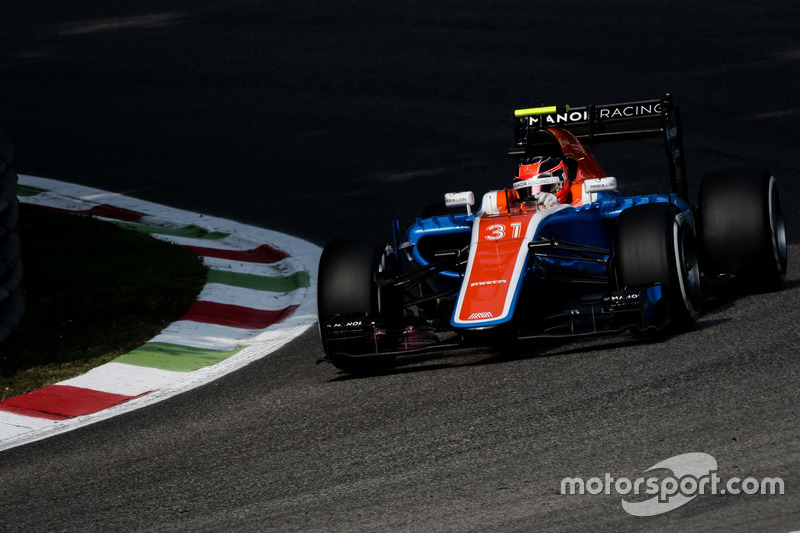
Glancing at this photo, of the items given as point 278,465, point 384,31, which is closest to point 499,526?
point 278,465

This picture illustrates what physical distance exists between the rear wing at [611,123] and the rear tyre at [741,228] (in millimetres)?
702

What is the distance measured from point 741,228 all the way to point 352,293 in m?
2.37

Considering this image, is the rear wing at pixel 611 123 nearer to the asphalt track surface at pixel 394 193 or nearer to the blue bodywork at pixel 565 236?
the blue bodywork at pixel 565 236

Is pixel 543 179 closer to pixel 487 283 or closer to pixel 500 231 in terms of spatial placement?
pixel 500 231

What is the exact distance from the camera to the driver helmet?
7340mm

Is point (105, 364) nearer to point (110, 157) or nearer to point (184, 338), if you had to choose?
point (184, 338)

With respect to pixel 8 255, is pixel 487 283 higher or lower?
lower

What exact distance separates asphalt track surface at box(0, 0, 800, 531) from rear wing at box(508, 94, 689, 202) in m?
1.19

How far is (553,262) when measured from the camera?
6.94 metres

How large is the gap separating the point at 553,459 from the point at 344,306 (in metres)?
2.21

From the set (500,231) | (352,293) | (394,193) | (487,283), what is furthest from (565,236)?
(394,193)

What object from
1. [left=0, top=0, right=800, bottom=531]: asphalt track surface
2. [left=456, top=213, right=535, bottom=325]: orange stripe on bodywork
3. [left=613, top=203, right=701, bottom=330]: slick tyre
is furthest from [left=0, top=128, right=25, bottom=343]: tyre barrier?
[left=613, top=203, right=701, bottom=330]: slick tyre

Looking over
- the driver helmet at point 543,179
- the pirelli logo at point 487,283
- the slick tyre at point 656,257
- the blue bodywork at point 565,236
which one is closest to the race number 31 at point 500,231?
the blue bodywork at point 565,236

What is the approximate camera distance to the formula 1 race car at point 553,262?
6.23m
